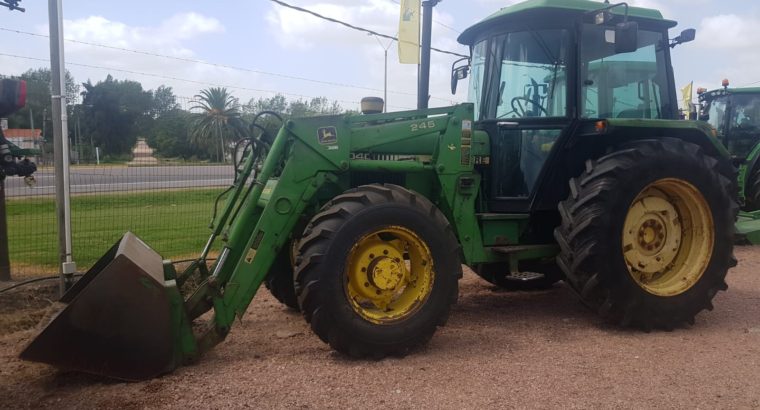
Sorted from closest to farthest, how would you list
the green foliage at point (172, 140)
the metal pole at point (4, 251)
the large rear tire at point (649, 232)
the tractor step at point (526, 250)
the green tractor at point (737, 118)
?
the large rear tire at point (649, 232), the tractor step at point (526, 250), the metal pole at point (4, 251), the green tractor at point (737, 118), the green foliage at point (172, 140)

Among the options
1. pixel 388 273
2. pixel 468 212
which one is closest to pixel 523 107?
pixel 468 212

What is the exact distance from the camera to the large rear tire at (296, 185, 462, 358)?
404 centimetres

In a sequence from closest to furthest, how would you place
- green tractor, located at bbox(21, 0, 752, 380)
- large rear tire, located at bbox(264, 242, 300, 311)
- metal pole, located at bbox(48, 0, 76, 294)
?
green tractor, located at bbox(21, 0, 752, 380) → large rear tire, located at bbox(264, 242, 300, 311) → metal pole, located at bbox(48, 0, 76, 294)

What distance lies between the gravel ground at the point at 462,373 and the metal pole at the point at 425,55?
6.35 meters

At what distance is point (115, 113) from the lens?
55.0 feet

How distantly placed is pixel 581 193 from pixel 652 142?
0.80 m

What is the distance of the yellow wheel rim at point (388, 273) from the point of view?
430cm

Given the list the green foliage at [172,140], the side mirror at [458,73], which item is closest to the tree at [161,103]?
the green foliage at [172,140]

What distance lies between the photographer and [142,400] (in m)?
3.41

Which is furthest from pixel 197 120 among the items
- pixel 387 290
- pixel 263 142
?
pixel 387 290

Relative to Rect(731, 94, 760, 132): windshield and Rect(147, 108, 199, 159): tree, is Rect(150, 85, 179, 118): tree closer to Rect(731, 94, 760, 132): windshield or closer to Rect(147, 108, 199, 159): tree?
Rect(147, 108, 199, 159): tree

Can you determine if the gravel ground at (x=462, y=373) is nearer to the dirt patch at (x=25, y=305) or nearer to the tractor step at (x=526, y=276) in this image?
the dirt patch at (x=25, y=305)

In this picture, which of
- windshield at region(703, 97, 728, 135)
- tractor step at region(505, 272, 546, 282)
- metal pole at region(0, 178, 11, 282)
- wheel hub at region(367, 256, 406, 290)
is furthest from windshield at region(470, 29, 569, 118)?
windshield at region(703, 97, 728, 135)

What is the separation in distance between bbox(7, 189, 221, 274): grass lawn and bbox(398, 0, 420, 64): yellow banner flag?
15.6 ft
